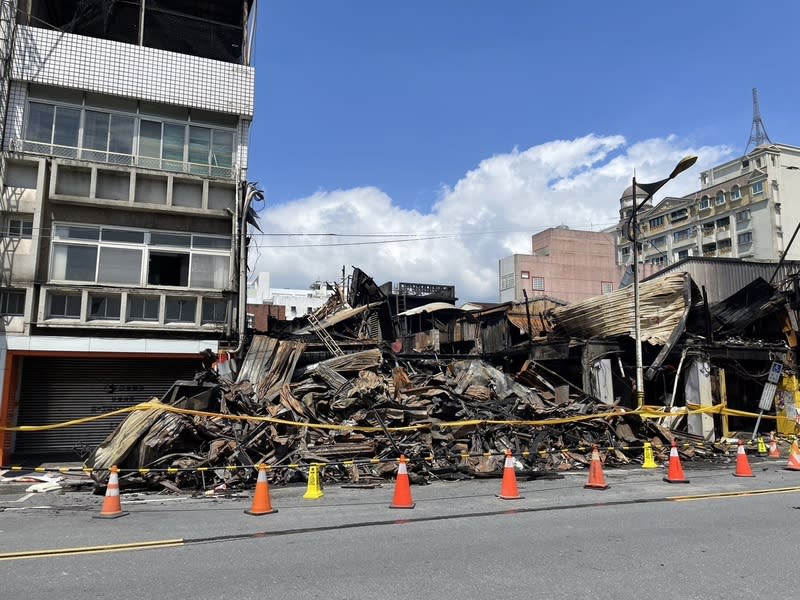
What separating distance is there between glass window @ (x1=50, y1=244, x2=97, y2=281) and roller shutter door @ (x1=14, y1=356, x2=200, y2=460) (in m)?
2.51

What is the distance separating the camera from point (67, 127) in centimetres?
1805

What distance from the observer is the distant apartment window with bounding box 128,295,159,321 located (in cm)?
1767

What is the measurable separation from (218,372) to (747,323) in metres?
20.2

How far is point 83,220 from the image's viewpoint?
17.7 metres

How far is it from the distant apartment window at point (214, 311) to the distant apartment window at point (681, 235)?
87.6 meters

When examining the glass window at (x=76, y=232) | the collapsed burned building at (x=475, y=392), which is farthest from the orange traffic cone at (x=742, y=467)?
the glass window at (x=76, y=232)

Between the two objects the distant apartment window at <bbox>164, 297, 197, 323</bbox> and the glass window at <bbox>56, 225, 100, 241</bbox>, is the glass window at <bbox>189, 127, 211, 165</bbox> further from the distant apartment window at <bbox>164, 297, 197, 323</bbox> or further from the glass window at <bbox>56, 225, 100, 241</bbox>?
the distant apartment window at <bbox>164, 297, 197, 323</bbox>

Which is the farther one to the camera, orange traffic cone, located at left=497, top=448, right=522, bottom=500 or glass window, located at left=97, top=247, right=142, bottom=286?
glass window, located at left=97, top=247, right=142, bottom=286

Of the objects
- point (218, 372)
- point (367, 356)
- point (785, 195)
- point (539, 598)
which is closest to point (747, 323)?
point (367, 356)

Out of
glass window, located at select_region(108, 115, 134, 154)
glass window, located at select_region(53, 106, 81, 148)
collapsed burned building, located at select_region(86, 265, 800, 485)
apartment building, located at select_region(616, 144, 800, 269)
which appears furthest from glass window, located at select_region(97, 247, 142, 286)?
apartment building, located at select_region(616, 144, 800, 269)

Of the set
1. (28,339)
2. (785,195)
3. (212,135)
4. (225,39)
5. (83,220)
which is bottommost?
(28,339)

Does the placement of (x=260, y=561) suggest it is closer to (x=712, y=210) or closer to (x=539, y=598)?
(x=539, y=598)

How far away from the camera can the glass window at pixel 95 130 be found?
18.2 meters

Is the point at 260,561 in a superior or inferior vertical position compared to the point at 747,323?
inferior
